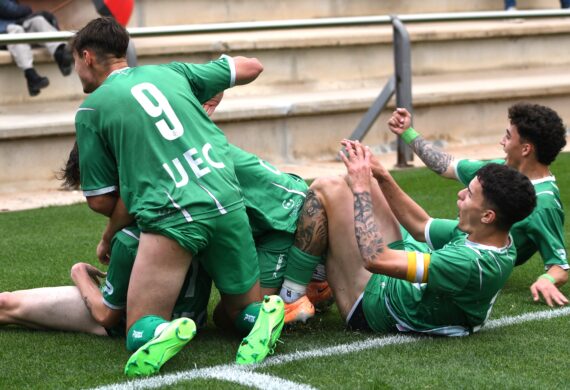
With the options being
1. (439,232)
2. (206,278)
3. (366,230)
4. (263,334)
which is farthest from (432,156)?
(263,334)

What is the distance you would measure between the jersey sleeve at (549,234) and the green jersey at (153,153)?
161cm

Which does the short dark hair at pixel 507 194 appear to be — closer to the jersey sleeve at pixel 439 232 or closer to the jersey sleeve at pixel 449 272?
the jersey sleeve at pixel 449 272

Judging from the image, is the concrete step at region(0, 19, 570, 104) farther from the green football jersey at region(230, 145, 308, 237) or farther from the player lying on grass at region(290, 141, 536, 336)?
the player lying on grass at region(290, 141, 536, 336)

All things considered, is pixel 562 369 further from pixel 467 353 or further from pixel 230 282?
pixel 230 282

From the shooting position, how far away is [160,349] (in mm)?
3734

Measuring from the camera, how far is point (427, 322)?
13.8ft

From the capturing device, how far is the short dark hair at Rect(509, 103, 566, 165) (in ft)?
16.4

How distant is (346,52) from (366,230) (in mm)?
7414

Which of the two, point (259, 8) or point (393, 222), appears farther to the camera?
point (259, 8)

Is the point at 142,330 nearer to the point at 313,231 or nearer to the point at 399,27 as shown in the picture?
the point at 313,231

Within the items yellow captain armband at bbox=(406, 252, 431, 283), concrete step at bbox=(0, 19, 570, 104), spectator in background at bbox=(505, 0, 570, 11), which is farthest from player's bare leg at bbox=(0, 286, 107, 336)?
spectator in background at bbox=(505, 0, 570, 11)

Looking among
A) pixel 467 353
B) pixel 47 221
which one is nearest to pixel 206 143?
pixel 467 353

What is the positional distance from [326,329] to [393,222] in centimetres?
54

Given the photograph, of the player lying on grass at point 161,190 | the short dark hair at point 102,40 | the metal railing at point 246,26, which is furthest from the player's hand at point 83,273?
the metal railing at point 246,26
